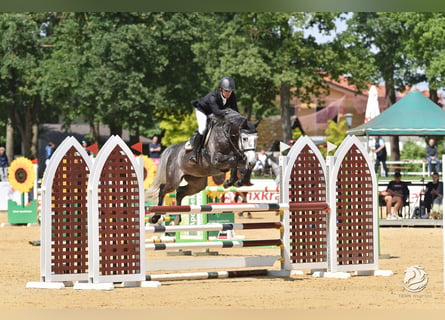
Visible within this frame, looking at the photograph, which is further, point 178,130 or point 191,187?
point 178,130

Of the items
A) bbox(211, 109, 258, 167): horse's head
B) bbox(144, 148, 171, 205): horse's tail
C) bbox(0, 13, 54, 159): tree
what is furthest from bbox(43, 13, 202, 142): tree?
bbox(211, 109, 258, 167): horse's head

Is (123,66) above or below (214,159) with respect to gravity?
above

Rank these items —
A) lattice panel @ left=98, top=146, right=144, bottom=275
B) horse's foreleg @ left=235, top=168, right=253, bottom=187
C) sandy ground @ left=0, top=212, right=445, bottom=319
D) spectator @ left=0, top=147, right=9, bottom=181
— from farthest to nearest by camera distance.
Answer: spectator @ left=0, top=147, right=9, bottom=181, horse's foreleg @ left=235, top=168, right=253, bottom=187, lattice panel @ left=98, top=146, right=144, bottom=275, sandy ground @ left=0, top=212, right=445, bottom=319

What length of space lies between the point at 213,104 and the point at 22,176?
910 centimetres

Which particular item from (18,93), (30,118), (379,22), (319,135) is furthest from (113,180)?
(319,135)

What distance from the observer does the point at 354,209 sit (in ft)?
32.9

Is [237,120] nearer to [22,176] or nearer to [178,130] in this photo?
[22,176]

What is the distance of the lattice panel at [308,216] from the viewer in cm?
995

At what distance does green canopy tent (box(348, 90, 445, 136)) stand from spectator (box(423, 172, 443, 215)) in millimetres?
894

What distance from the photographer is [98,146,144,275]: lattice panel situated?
895 centimetres

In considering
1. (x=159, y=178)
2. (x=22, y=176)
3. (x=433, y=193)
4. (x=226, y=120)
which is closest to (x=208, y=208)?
(x=226, y=120)

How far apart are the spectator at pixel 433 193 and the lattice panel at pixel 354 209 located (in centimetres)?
912

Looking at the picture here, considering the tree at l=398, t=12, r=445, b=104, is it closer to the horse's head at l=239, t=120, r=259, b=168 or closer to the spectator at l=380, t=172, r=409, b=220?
the spectator at l=380, t=172, r=409, b=220

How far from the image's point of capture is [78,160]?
9156 mm
